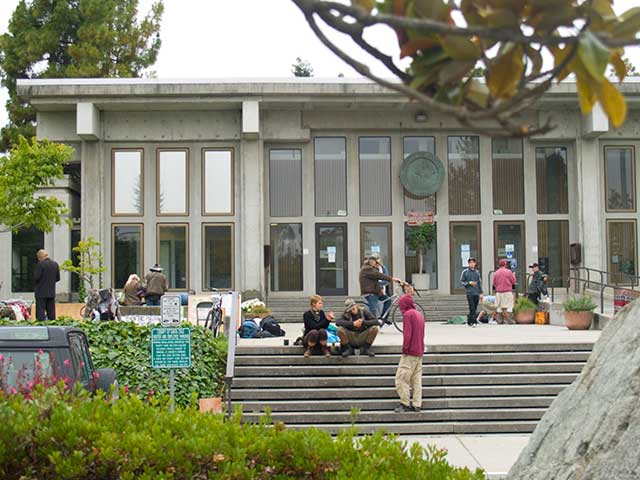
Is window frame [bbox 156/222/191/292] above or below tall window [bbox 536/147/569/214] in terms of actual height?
below

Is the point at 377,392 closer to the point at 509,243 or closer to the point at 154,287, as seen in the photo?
the point at 154,287

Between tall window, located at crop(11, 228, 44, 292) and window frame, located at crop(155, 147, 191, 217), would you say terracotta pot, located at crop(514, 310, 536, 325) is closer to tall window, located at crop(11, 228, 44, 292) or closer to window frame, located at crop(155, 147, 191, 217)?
window frame, located at crop(155, 147, 191, 217)

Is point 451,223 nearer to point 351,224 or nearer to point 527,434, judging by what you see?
point 351,224

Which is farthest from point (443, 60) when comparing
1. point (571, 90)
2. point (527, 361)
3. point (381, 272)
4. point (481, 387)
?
point (571, 90)

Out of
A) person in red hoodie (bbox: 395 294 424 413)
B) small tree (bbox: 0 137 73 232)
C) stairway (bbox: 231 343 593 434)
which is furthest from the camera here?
small tree (bbox: 0 137 73 232)

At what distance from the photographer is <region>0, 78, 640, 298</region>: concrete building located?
29125 millimetres

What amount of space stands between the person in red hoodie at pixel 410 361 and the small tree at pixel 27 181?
13.2 meters

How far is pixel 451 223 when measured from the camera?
3005cm

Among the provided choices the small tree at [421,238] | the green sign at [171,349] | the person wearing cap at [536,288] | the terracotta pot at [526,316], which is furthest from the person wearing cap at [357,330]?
the small tree at [421,238]

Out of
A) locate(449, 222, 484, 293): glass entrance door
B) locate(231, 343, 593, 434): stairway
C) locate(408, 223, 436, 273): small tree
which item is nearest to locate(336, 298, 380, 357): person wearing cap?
locate(231, 343, 593, 434): stairway

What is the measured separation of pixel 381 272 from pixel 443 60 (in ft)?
52.9

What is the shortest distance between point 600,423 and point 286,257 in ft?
85.1

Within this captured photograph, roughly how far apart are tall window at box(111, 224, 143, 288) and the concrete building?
0.05 meters

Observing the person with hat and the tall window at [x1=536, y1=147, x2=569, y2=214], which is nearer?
the person with hat
